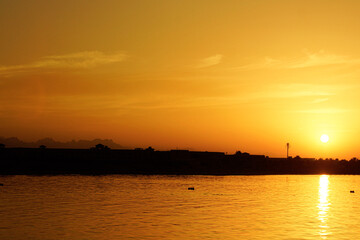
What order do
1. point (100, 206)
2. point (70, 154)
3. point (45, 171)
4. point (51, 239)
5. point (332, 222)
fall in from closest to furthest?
point (51, 239), point (332, 222), point (100, 206), point (45, 171), point (70, 154)

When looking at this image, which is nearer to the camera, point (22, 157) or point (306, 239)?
point (306, 239)

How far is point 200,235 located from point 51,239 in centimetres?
1177

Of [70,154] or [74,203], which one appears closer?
[74,203]

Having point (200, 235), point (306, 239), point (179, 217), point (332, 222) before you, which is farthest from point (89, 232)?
point (332, 222)

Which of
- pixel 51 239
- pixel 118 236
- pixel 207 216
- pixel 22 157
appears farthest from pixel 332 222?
pixel 22 157

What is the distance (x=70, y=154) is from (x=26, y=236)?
6063 inches

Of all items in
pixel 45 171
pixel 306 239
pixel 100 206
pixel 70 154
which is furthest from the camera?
Answer: pixel 70 154

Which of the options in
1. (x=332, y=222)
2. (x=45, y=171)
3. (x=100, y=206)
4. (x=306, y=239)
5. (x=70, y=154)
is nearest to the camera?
(x=306, y=239)

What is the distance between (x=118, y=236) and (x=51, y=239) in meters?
5.18

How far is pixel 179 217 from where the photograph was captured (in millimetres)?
54500

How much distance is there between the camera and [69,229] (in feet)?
144

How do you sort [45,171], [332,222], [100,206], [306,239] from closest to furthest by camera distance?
[306,239] → [332,222] → [100,206] → [45,171]

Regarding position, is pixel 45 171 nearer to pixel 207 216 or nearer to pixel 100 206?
pixel 100 206

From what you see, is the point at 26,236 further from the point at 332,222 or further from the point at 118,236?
the point at 332,222
